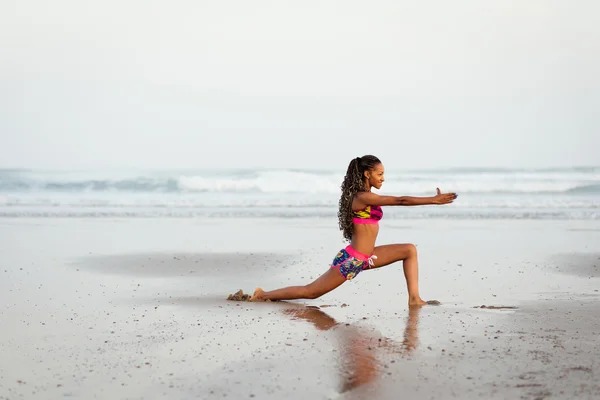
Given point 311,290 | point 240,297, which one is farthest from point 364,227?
point 240,297

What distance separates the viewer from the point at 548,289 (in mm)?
7285

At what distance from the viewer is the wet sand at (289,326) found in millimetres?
3797

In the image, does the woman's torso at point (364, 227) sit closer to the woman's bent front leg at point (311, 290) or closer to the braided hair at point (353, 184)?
the braided hair at point (353, 184)

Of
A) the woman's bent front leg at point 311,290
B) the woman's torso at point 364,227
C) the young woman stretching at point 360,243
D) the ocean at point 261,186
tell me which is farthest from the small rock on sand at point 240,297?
the ocean at point 261,186

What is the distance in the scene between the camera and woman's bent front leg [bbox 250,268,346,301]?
20.9 ft

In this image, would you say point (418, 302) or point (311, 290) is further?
point (311, 290)

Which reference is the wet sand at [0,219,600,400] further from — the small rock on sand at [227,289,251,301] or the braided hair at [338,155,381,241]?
the braided hair at [338,155,381,241]

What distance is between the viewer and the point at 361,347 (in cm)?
457

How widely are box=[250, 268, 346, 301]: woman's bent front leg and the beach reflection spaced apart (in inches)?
19.2

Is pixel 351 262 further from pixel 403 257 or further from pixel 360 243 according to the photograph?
pixel 403 257

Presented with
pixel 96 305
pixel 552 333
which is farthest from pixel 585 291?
pixel 96 305

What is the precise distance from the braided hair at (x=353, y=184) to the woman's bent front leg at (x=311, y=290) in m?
0.45

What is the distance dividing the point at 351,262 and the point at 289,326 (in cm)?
121

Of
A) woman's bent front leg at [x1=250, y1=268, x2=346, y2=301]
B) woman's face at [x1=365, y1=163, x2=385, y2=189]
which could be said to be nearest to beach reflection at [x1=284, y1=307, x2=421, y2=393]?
woman's bent front leg at [x1=250, y1=268, x2=346, y2=301]
